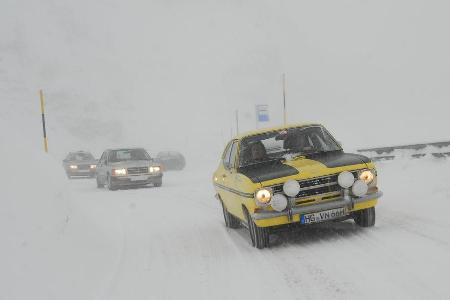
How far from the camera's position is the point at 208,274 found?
5695 millimetres

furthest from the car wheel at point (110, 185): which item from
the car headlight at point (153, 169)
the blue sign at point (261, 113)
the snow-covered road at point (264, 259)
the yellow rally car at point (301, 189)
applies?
the yellow rally car at point (301, 189)

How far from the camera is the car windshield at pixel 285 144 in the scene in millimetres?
7926

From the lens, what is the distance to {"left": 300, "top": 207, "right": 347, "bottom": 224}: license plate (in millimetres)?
6629

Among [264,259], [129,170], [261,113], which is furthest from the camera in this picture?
[261,113]

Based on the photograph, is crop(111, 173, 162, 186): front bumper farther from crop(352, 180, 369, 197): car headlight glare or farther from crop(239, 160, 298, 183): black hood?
crop(352, 180, 369, 197): car headlight glare

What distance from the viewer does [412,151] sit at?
663 inches

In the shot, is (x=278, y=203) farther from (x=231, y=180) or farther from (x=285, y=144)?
(x=285, y=144)

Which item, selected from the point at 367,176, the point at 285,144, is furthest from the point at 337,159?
the point at 285,144

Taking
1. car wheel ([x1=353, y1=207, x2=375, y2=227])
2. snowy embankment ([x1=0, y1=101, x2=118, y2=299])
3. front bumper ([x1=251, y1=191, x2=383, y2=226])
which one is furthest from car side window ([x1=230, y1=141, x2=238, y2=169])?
snowy embankment ([x1=0, y1=101, x2=118, y2=299])

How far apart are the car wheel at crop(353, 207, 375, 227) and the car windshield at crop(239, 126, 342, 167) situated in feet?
3.52

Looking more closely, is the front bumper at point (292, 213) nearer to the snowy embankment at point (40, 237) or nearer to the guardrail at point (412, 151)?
the snowy embankment at point (40, 237)

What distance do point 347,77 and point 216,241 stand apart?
68822 millimetres

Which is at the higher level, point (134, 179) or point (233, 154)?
point (233, 154)

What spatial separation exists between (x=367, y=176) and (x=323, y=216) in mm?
847
